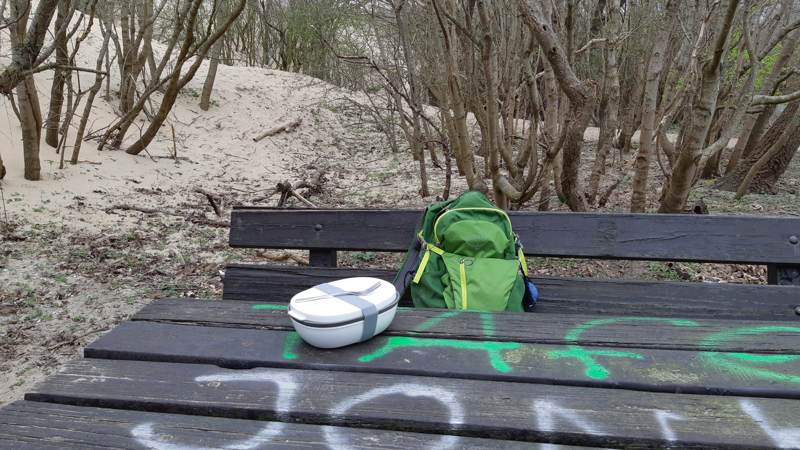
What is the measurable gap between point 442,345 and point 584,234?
99 centimetres

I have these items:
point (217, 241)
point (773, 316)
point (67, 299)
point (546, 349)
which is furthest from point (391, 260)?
point (546, 349)

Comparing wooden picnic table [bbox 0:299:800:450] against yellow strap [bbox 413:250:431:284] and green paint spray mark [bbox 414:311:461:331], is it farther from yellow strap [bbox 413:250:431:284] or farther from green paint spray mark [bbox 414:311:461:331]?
yellow strap [bbox 413:250:431:284]

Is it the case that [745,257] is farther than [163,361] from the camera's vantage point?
Yes

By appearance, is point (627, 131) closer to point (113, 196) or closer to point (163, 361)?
point (113, 196)

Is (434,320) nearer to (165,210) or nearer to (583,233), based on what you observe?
(583,233)

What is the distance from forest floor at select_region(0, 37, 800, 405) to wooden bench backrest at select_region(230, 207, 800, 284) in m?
1.37

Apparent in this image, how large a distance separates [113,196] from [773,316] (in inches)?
239

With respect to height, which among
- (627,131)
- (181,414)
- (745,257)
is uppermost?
(627,131)

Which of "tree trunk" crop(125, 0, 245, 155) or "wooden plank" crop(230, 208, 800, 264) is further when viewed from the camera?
"tree trunk" crop(125, 0, 245, 155)

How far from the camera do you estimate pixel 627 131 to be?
9703 mm

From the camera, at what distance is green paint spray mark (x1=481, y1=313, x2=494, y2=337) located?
64.9 inches

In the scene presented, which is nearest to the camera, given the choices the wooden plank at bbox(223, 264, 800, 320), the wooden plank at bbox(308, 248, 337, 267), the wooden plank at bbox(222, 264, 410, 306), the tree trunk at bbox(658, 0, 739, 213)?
the wooden plank at bbox(223, 264, 800, 320)

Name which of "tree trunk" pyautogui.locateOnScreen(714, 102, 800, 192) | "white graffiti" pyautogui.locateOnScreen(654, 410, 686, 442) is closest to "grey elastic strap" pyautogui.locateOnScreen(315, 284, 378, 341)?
"white graffiti" pyautogui.locateOnScreen(654, 410, 686, 442)

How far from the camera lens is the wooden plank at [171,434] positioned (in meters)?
1.16
